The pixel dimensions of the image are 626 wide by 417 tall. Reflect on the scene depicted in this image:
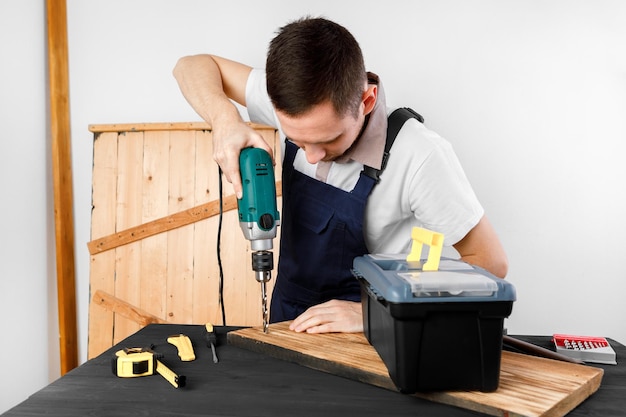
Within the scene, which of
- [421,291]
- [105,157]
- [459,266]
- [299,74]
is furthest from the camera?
[105,157]

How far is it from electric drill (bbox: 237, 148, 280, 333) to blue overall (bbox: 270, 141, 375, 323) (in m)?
0.22

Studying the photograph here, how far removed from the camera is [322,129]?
1.25 m

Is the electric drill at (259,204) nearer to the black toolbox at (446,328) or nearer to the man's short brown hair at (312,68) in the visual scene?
the man's short brown hair at (312,68)

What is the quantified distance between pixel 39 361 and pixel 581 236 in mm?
2630

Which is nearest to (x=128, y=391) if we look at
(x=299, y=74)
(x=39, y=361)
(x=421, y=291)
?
(x=421, y=291)

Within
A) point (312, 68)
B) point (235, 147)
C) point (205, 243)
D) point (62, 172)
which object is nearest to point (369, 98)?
point (312, 68)

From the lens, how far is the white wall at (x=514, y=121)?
2.55m

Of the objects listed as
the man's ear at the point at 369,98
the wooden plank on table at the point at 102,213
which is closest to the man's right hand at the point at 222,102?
the man's ear at the point at 369,98

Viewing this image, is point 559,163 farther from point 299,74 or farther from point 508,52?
point 299,74

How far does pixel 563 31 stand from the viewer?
2.56m

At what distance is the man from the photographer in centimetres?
122

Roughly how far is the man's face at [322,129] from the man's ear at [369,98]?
0.08ft

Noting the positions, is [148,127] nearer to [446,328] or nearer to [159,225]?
[159,225]

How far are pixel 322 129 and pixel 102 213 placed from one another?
1915 mm
